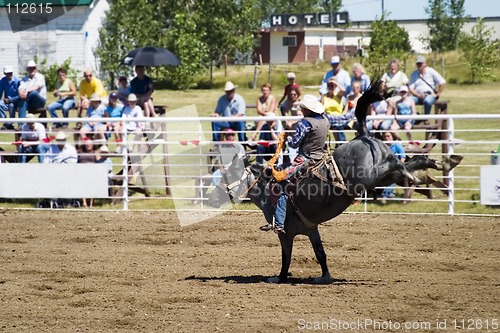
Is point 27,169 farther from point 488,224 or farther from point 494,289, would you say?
point 494,289

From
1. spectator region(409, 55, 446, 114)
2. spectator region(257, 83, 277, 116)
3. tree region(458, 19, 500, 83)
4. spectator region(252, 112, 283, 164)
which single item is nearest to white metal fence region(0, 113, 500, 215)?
spectator region(252, 112, 283, 164)

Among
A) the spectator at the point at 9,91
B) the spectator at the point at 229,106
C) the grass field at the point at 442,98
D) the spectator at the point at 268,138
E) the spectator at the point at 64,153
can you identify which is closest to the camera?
the spectator at the point at 268,138

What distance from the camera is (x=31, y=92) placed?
655 inches

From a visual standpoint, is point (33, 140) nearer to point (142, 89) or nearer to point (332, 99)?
point (142, 89)

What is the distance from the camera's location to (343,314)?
6.98 metres

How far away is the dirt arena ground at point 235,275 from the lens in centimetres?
688

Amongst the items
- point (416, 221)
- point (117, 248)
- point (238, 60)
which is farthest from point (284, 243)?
point (238, 60)

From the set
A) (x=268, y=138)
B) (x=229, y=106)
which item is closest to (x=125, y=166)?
(x=229, y=106)

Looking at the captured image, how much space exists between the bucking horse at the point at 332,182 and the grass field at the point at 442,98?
4.04 metres

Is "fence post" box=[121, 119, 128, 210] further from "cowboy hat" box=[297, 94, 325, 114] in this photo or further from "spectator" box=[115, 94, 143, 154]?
"cowboy hat" box=[297, 94, 325, 114]

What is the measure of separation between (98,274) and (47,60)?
31484 mm

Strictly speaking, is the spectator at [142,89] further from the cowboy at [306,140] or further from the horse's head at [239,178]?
the cowboy at [306,140]

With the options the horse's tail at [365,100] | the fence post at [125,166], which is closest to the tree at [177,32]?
the fence post at [125,166]

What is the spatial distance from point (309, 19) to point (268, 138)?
5989 centimetres
